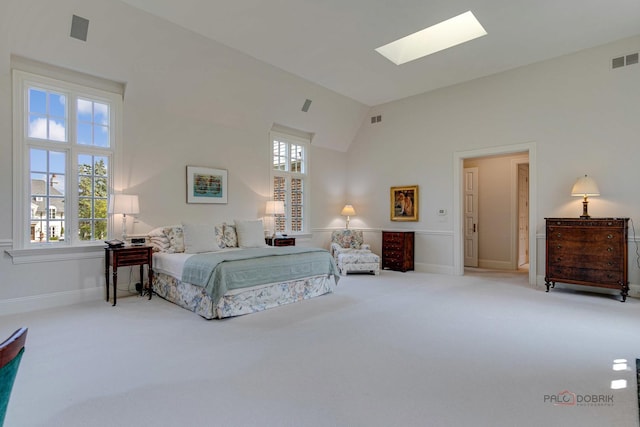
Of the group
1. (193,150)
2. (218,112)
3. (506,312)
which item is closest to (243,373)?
(506,312)

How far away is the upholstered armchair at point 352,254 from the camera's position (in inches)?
249

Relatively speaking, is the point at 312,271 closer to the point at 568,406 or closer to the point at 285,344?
the point at 285,344

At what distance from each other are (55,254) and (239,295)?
2395 mm

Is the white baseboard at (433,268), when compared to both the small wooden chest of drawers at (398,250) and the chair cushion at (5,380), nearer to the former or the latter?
the small wooden chest of drawers at (398,250)

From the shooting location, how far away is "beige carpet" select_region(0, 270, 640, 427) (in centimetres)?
194

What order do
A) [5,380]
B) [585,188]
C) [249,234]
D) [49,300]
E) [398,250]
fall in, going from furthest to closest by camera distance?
1. [398,250]
2. [249,234]
3. [585,188]
4. [49,300]
5. [5,380]

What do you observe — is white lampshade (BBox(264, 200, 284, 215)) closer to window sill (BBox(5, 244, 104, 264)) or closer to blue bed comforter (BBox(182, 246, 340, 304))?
blue bed comforter (BBox(182, 246, 340, 304))

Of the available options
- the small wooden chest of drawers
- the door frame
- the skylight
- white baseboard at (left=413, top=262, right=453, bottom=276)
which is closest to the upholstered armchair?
the small wooden chest of drawers

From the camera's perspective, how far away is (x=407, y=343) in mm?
2973

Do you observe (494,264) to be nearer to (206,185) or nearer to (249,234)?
(249,234)

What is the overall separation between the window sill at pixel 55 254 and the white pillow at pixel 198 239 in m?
1.06

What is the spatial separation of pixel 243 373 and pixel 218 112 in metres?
4.42

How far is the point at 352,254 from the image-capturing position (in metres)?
6.43

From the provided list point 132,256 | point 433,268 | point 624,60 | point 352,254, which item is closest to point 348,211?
point 352,254
